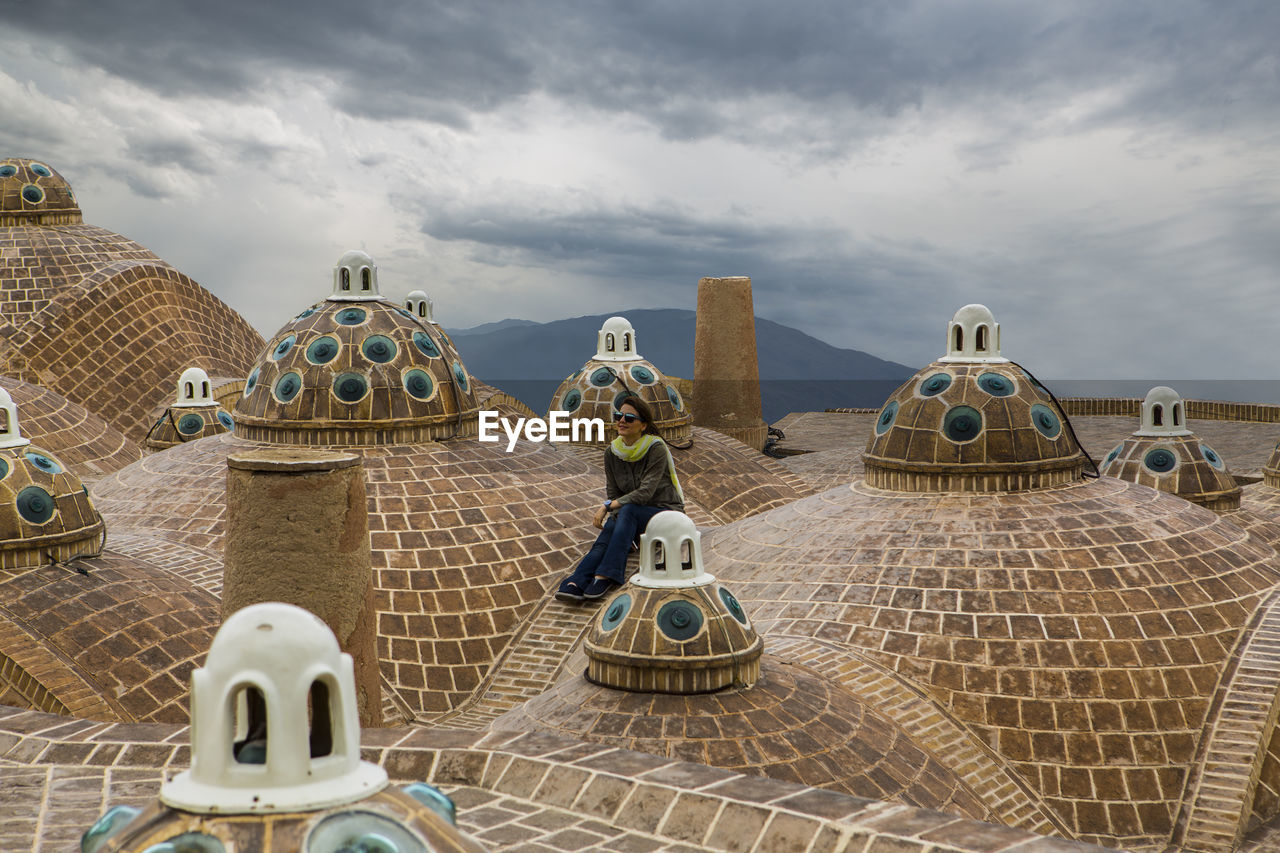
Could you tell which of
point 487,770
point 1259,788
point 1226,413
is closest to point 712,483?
point 1259,788

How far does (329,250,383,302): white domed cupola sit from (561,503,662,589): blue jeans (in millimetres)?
4487

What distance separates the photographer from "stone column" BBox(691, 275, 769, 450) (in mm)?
27703

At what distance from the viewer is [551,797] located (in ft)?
20.6

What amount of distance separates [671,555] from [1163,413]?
11.3 metres

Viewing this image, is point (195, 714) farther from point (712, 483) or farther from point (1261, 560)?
point (712, 483)

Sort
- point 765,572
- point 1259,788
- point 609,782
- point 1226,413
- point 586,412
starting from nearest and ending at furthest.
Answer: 1. point 609,782
2. point 1259,788
3. point 765,572
4. point 586,412
5. point 1226,413

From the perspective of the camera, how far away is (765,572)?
1288 centimetres

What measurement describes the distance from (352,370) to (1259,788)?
1011 cm

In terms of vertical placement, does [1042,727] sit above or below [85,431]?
below

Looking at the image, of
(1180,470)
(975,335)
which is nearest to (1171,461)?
(1180,470)

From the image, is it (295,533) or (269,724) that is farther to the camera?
(295,533)

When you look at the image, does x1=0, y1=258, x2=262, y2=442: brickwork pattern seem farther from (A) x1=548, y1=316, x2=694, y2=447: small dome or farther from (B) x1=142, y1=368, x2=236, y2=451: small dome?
(A) x1=548, y1=316, x2=694, y2=447: small dome

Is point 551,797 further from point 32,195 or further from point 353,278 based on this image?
point 32,195

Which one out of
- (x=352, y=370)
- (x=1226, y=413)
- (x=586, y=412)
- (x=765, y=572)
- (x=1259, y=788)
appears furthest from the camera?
(x=1226, y=413)
